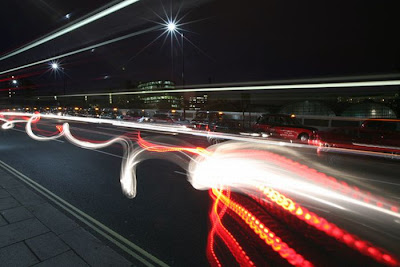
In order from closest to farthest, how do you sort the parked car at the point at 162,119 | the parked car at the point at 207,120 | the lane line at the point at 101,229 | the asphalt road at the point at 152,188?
the lane line at the point at 101,229 → the asphalt road at the point at 152,188 → the parked car at the point at 207,120 → the parked car at the point at 162,119

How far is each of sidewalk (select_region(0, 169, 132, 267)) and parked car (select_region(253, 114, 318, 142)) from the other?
38.8 feet

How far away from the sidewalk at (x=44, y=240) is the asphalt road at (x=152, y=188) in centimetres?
50

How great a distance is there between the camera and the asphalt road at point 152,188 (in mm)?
3775

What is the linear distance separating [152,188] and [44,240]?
2904 millimetres

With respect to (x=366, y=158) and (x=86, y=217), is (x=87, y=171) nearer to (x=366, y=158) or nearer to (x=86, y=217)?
(x=86, y=217)

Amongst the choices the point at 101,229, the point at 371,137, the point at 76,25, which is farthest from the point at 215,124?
the point at 101,229

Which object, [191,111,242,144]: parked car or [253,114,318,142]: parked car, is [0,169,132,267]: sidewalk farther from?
[253,114,318,142]: parked car

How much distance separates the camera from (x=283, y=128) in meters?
14.2

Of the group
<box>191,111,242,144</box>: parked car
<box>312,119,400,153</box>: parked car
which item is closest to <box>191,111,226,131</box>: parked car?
<box>191,111,242,144</box>: parked car

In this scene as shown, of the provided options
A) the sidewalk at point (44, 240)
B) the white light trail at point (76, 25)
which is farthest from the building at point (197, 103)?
the sidewalk at point (44, 240)

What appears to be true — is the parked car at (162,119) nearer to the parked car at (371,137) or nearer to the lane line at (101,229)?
the parked car at (371,137)

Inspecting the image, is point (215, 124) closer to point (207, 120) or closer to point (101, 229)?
point (207, 120)

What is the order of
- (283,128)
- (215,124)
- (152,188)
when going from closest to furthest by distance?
1. (152,188)
2. (283,128)
3. (215,124)

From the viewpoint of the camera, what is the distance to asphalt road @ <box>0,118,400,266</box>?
3.78m
